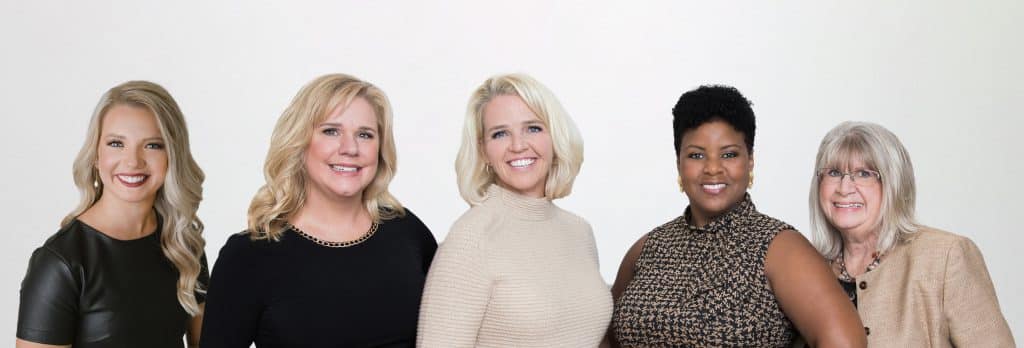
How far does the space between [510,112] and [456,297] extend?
70 centimetres

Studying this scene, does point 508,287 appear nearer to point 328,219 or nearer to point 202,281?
point 328,219

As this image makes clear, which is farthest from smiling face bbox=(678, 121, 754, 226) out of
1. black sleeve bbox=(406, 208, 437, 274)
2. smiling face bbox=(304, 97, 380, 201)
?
smiling face bbox=(304, 97, 380, 201)

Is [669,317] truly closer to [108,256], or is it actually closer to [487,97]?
[487,97]

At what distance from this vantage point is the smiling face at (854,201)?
3.51 m

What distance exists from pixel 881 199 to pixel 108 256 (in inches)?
110

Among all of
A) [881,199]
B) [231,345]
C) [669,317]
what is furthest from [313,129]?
[881,199]

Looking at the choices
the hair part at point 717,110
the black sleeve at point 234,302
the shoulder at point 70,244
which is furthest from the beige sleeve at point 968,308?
the shoulder at point 70,244

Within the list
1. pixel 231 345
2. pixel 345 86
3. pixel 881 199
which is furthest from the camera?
pixel 881 199

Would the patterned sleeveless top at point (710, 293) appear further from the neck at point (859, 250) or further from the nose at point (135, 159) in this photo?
the nose at point (135, 159)

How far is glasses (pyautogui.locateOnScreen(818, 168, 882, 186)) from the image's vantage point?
11.5 feet

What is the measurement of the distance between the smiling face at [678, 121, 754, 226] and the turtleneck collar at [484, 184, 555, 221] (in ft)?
1.79

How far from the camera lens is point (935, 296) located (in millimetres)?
3361

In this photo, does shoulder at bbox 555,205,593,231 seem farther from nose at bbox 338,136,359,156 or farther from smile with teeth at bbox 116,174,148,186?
smile with teeth at bbox 116,174,148,186

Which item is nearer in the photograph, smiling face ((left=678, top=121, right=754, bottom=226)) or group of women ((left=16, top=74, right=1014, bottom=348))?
group of women ((left=16, top=74, right=1014, bottom=348))
